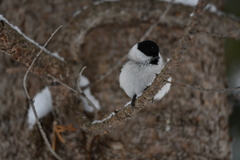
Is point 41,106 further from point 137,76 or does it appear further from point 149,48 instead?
point 149,48

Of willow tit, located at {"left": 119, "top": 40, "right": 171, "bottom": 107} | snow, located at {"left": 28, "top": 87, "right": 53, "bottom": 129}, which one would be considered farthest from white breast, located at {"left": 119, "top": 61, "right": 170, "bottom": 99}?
snow, located at {"left": 28, "top": 87, "right": 53, "bottom": 129}

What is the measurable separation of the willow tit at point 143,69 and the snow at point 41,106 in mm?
630

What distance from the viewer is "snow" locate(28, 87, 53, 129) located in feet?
6.36

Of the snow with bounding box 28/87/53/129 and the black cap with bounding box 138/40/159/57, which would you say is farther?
the snow with bounding box 28/87/53/129

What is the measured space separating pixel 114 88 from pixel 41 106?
0.55 m

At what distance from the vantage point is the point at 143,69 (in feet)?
5.26

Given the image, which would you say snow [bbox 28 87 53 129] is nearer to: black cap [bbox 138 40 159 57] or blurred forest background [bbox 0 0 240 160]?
blurred forest background [bbox 0 0 240 160]

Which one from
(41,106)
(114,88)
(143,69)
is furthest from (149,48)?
(41,106)

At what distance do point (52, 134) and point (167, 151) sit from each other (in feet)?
2.73

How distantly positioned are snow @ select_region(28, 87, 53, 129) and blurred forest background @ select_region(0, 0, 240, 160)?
0.05 meters

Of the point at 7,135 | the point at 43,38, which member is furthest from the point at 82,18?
the point at 7,135

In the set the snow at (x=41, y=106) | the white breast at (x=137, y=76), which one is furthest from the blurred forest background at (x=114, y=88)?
the white breast at (x=137, y=76)

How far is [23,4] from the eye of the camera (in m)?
2.17

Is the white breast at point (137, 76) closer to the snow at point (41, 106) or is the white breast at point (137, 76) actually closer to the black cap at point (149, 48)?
the black cap at point (149, 48)
